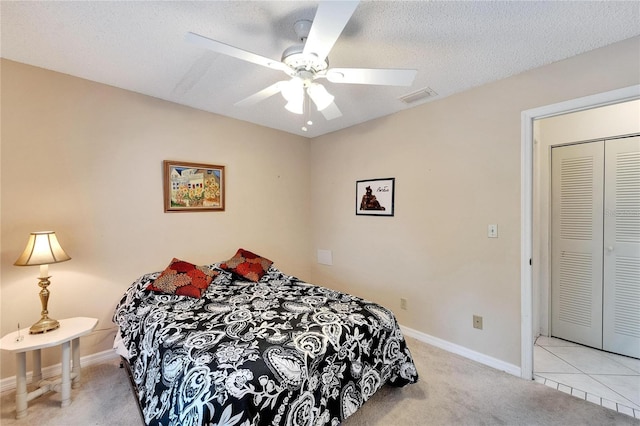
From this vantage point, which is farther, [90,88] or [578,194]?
[578,194]

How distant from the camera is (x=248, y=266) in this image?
2748 mm

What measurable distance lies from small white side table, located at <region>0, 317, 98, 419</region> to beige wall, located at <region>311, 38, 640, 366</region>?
2616 millimetres

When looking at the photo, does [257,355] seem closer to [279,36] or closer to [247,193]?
[279,36]

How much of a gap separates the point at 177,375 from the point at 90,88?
2.47m

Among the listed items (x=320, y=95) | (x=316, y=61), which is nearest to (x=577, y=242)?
(x=320, y=95)

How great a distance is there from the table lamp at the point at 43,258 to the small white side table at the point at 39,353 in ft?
0.18

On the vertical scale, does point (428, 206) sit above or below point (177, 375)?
above

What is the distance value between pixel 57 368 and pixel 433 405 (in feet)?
9.51

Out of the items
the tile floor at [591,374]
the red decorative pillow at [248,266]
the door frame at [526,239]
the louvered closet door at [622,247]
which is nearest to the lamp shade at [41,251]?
the red decorative pillow at [248,266]

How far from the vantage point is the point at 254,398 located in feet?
3.90

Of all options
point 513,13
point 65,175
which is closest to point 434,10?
point 513,13

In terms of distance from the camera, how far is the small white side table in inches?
67.7

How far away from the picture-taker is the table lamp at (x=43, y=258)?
73.3 inches

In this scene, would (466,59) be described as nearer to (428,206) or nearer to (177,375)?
(428,206)
